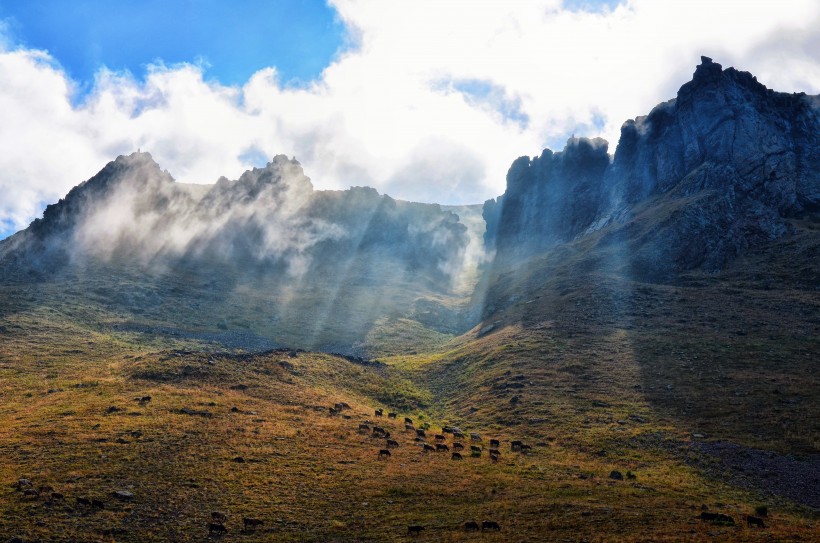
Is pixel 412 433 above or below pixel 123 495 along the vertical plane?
above

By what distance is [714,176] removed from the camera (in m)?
145

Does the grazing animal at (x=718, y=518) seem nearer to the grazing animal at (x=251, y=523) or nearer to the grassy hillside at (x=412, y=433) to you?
the grassy hillside at (x=412, y=433)

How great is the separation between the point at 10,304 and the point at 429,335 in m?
101

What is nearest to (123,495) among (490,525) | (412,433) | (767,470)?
(490,525)

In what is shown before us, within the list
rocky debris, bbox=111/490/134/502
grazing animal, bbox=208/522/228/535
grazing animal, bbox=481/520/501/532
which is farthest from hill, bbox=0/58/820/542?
grazing animal, bbox=481/520/501/532

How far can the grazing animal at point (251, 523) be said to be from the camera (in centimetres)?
3459

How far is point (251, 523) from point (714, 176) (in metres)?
149

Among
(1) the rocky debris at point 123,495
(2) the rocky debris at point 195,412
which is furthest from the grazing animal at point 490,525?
(2) the rocky debris at point 195,412

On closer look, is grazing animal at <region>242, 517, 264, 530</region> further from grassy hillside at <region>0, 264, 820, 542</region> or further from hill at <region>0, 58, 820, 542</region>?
grassy hillside at <region>0, 264, 820, 542</region>

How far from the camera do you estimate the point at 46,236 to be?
586 feet

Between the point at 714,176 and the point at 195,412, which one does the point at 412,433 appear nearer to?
the point at 195,412

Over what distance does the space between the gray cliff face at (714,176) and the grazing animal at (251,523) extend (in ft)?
369

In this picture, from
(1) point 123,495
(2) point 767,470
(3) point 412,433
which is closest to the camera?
(1) point 123,495

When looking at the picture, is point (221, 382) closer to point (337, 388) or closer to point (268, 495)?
point (337, 388)
